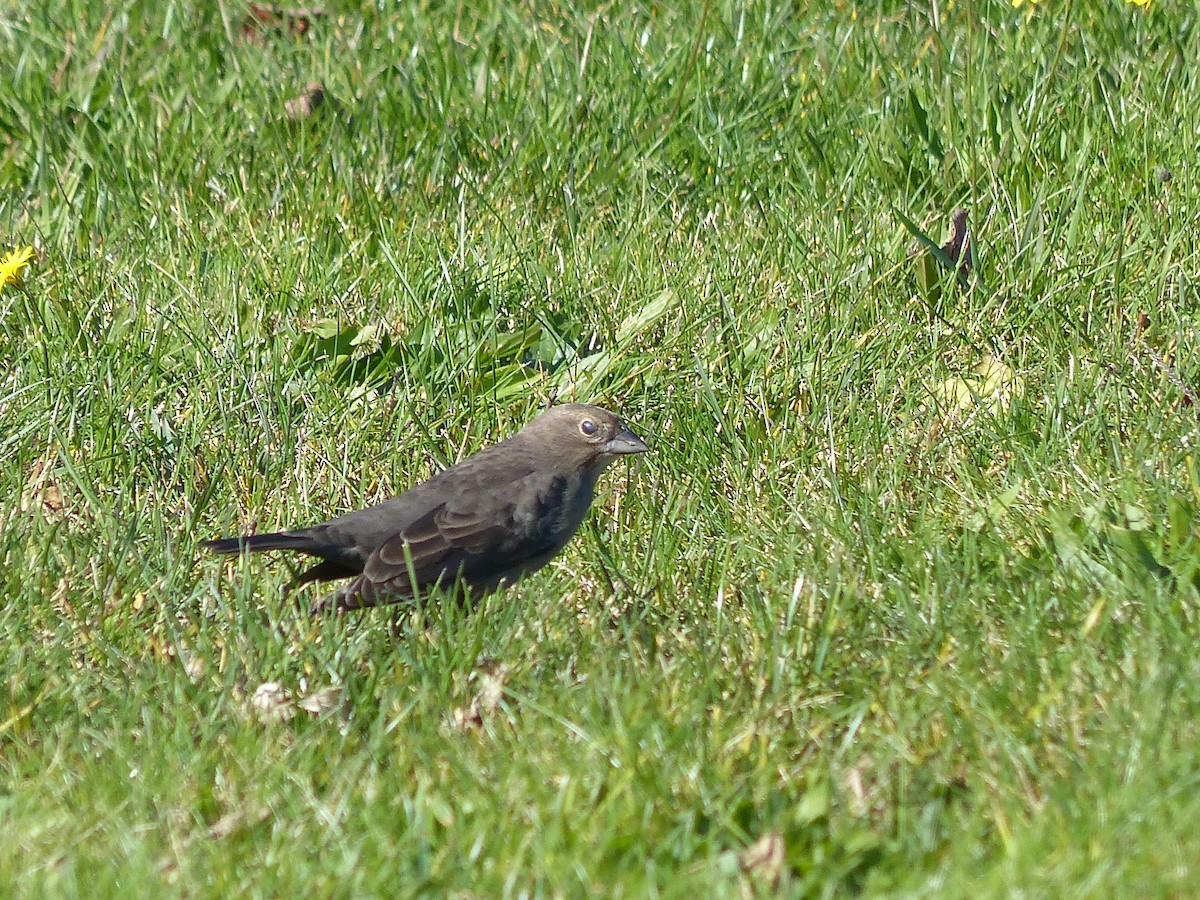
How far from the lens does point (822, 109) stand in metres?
5.95

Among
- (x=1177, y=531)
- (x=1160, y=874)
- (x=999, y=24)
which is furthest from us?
(x=999, y=24)

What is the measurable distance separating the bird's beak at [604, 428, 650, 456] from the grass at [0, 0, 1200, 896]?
166mm

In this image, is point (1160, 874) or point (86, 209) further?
point (86, 209)

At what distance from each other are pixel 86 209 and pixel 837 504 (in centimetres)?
307

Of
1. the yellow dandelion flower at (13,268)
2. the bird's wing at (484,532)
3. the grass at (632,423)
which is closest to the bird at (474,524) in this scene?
the bird's wing at (484,532)

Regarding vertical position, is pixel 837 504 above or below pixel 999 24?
below

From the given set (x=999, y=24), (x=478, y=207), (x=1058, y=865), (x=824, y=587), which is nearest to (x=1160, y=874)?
(x=1058, y=865)

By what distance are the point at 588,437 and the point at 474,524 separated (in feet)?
1.60

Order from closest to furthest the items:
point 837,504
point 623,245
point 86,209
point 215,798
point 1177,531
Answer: point 215,798 → point 1177,531 → point 837,504 → point 623,245 → point 86,209

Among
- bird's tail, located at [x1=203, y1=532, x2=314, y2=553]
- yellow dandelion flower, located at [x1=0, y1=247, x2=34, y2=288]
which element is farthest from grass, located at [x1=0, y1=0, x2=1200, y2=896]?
yellow dandelion flower, located at [x1=0, y1=247, x2=34, y2=288]

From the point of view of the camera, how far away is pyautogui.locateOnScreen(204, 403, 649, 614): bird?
4.13m

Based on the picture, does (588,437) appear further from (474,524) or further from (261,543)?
(261,543)

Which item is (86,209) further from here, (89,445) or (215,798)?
(215,798)

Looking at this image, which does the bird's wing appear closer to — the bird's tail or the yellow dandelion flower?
the bird's tail
